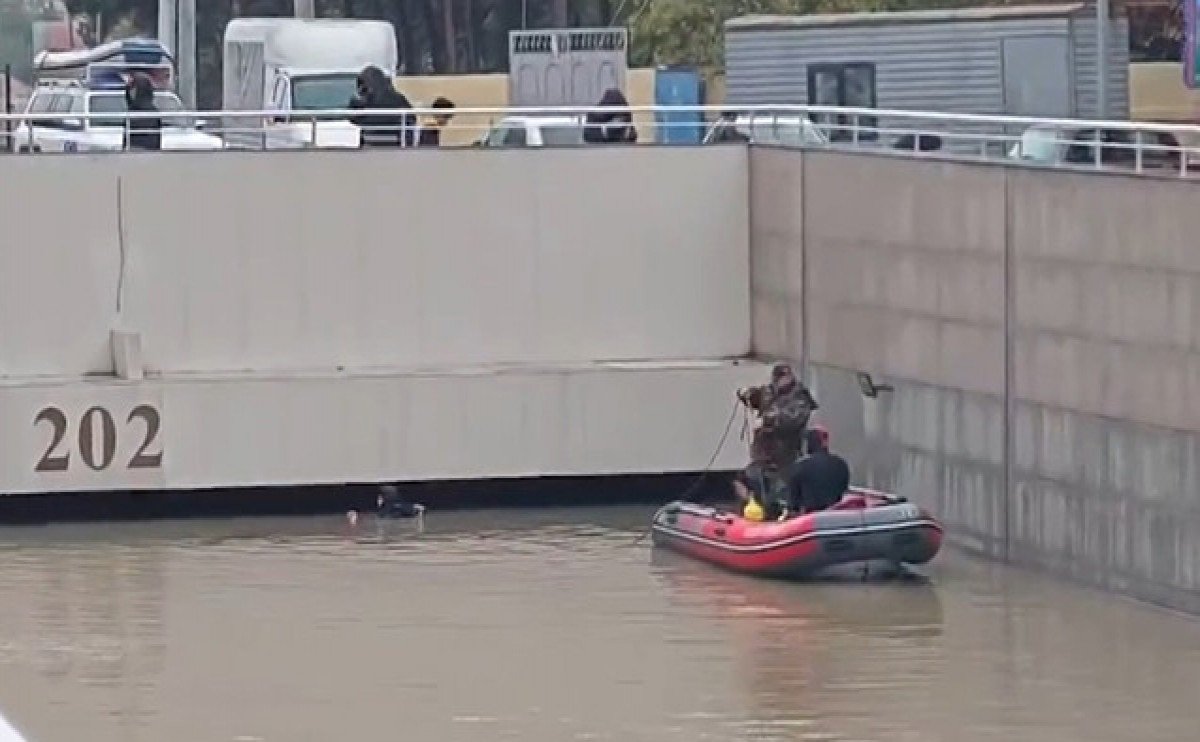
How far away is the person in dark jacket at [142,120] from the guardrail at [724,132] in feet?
0.47

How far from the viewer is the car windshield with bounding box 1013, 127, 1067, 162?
23734mm

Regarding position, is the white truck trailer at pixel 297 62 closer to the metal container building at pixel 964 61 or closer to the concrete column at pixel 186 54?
the concrete column at pixel 186 54

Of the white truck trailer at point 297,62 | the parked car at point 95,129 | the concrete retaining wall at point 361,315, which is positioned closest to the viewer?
the concrete retaining wall at point 361,315

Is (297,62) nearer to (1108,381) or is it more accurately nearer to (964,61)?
(964,61)

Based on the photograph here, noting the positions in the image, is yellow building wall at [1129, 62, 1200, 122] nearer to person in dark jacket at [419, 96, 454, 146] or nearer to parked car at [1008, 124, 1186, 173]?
person in dark jacket at [419, 96, 454, 146]

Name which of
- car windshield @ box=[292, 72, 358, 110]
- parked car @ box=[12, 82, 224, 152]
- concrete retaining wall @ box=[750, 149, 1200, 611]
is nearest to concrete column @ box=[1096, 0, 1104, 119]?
concrete retaining wall @ box=[750, 149, 1200, 611]

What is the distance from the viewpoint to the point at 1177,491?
68.3 ft

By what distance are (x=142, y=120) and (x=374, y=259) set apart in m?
2.51

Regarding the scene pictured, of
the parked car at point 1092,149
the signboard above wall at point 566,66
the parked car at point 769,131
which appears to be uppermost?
the signboard above wall at point 566,66

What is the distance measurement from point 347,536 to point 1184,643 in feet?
27.5

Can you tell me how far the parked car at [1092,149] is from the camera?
22000 millimetres

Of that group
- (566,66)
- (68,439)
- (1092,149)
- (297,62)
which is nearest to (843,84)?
(566,66)

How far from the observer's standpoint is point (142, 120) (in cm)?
2856

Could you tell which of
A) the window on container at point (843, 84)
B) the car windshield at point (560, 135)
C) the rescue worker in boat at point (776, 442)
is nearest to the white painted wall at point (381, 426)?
the car windshield at point (560, 135)
